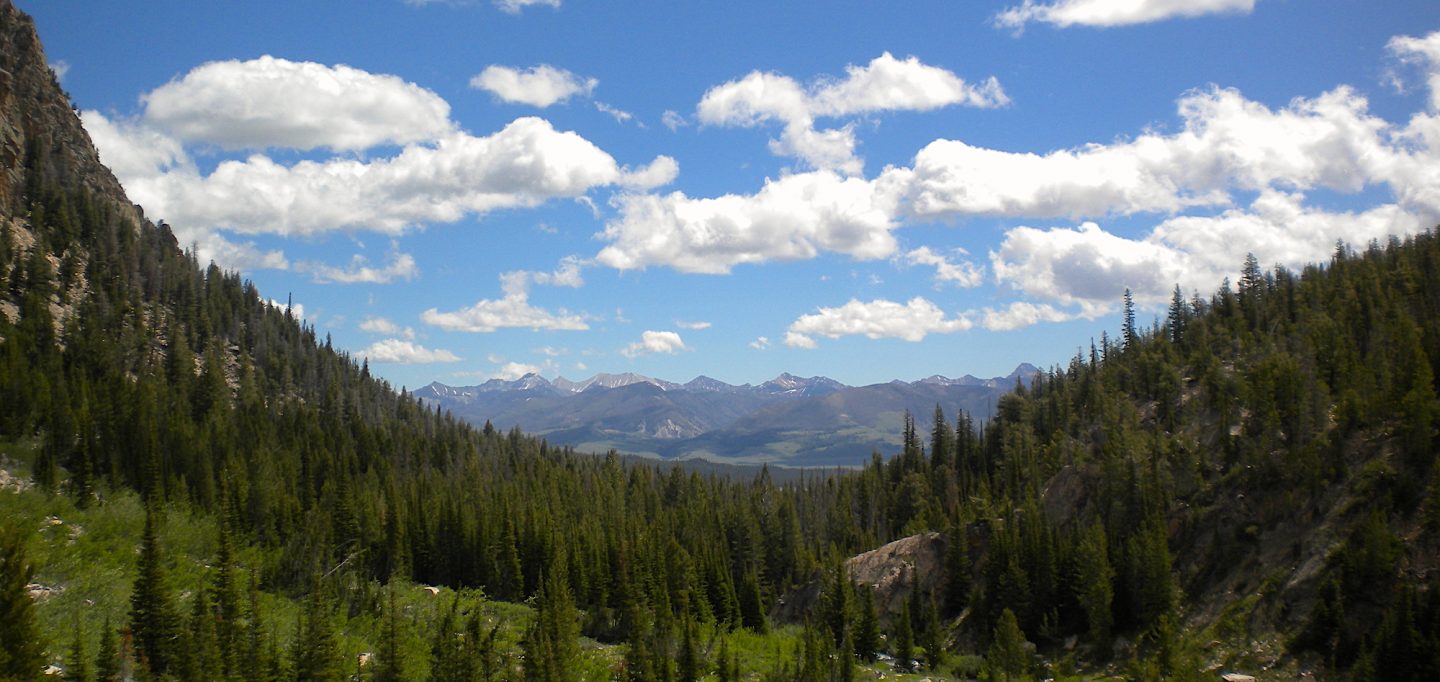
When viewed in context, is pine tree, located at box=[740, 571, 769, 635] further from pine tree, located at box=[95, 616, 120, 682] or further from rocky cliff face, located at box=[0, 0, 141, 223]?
rocky cliff face, located at box=[0, 0, 141, 223]

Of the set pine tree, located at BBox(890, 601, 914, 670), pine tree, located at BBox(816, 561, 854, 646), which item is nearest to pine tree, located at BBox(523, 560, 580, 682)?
pine tree, located at BBox(816, 561, 854, 646)

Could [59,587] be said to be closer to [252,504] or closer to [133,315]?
[252,504]

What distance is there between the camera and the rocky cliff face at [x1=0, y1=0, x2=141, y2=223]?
162 meters

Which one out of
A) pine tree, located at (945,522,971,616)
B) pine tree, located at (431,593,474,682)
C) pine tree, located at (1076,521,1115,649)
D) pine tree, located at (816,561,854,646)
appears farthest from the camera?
pine tree, located at (945,522,971,616)

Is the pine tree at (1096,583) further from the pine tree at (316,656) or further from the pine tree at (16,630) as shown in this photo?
the pine tree at (16,630)

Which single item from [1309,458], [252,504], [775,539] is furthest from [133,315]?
[1309,458]

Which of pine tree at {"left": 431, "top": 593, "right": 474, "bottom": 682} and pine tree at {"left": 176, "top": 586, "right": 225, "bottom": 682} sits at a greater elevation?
pine tree at {"left": 176, "top": 586, "right": 225, "bottom": 682}

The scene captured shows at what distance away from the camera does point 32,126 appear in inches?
6914

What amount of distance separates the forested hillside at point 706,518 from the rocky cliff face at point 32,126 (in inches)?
36.8

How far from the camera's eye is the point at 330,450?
145625 mm

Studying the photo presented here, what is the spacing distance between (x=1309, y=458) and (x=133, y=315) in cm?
17782

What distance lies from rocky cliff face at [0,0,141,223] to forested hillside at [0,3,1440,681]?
36.8 inches

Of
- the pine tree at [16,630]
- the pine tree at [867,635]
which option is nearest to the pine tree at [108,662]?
the pine tree at [16,630]

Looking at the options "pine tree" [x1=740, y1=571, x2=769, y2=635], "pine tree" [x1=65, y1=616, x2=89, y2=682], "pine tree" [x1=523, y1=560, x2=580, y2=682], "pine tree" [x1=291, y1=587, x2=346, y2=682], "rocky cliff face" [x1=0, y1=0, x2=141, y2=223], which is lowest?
"pine tree" [x1=740, y1=571, x2=769, y2=635]
